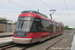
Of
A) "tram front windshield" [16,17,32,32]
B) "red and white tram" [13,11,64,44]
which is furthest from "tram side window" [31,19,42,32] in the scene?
"tram front windshield" [16,17,32,32]

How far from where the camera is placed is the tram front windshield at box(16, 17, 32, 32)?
10.6 m

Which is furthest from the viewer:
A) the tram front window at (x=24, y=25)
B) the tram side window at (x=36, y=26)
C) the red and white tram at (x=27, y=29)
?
the tram side window at (x=36, y=26)

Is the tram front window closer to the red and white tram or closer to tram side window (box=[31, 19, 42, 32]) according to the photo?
the red and white tram

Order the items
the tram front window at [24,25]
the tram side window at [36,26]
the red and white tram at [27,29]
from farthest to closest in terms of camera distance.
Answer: the tram side window at [36,26] → the tram front window at [24,25] → the red and white tram at [27,29]

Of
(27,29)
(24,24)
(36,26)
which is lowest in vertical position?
(27,29)

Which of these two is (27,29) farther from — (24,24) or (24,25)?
(24,24)

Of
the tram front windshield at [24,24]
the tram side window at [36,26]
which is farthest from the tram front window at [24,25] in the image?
the tram side window at [36,26]

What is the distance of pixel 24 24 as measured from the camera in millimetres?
10828

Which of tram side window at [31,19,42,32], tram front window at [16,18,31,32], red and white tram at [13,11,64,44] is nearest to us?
red and white tram at [13,11,64,44]

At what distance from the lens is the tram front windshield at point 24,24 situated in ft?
34.9

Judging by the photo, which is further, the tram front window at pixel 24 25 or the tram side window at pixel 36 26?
the tram side window at pixel 36 26

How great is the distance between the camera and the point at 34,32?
11.0 meters

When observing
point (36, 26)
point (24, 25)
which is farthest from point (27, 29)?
point (36, 26)

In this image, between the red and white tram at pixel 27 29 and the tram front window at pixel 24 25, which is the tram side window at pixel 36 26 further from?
the tram front window at pixel 24 25
